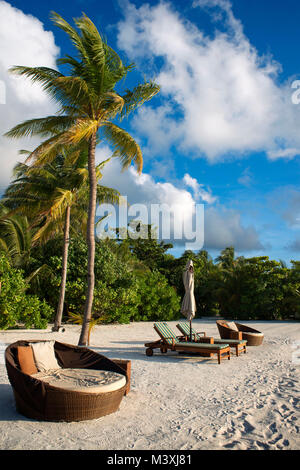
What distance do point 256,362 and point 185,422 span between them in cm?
457

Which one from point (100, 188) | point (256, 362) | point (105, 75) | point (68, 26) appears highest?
point (68, 26)

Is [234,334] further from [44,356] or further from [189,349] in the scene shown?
[44,356]

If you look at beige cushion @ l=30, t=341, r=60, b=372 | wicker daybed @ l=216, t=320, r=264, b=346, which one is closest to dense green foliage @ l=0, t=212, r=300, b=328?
wicker daybed @ l=216, t=320, r=264, b=346

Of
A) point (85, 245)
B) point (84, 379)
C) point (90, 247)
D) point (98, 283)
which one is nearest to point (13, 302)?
point (98, 283)

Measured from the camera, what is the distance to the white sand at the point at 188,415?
147 inches

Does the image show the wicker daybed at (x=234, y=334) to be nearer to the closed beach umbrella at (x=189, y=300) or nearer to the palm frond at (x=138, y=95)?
the closed beach umbrella at (x=189, y=300)

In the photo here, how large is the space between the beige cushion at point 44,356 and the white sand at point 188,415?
2.03ft

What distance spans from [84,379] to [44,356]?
3.26 ft

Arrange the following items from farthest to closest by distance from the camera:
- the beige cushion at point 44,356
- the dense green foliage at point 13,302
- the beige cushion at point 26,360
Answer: the dense green foliage at point 13,302
the beige cushion at point 44,356
the beige cushion at point 26,360

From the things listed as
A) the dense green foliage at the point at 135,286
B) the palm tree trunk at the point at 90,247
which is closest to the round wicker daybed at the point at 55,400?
the palm tree trunk at the point at 90,247

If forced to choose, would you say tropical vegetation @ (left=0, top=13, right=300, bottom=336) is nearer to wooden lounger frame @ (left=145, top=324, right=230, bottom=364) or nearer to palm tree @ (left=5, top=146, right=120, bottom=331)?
palm tree @ (left=5, top=146, right=120, bottom=331)
